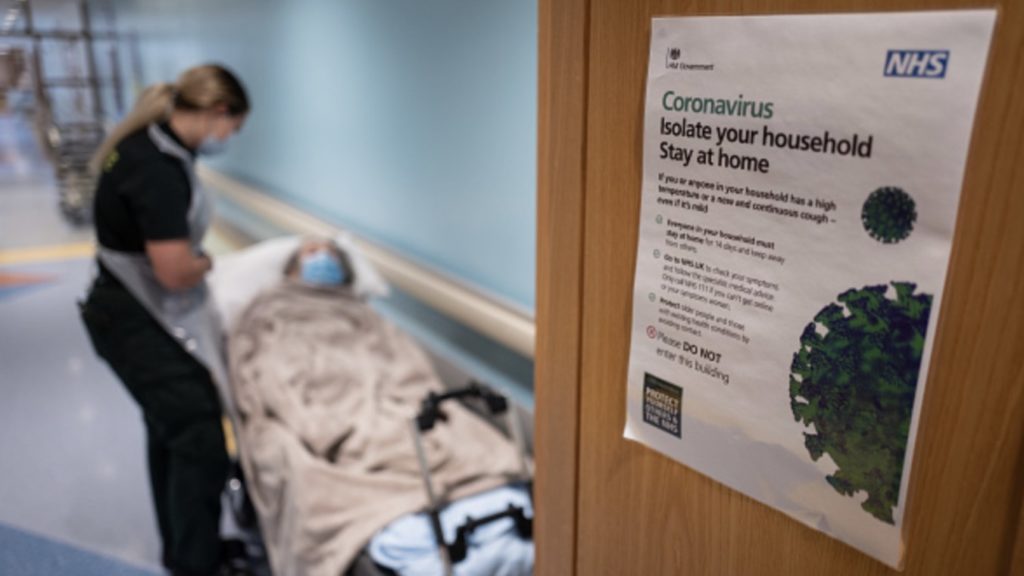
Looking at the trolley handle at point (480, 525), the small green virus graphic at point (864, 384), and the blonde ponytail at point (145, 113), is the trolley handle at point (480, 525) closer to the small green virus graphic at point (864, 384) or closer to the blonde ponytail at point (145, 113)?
the small green virus graphic at point (864, 384)

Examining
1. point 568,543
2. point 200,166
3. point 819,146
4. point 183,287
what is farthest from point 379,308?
point 200,166

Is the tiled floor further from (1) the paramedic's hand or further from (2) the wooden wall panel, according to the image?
(2) the wooden wall panel

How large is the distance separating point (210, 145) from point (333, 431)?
1079 mm

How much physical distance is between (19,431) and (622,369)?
3.80m

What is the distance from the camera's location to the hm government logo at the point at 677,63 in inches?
32.4

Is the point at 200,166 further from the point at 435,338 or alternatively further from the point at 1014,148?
the point at 1014,148

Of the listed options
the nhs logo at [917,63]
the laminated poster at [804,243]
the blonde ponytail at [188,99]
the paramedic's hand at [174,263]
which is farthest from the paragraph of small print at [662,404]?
the blonde ponytail at [188,99]

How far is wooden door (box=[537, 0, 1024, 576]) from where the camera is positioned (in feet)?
2.09

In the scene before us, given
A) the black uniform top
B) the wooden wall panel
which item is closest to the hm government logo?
the wooden wall panel

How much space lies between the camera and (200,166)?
6949 millimetres

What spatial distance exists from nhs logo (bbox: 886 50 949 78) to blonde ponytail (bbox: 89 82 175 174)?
237 centimetres

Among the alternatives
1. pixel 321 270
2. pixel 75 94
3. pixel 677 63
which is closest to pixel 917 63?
pixel 677 63

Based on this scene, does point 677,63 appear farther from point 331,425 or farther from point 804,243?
point 331,425

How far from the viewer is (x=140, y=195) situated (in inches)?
92.4
